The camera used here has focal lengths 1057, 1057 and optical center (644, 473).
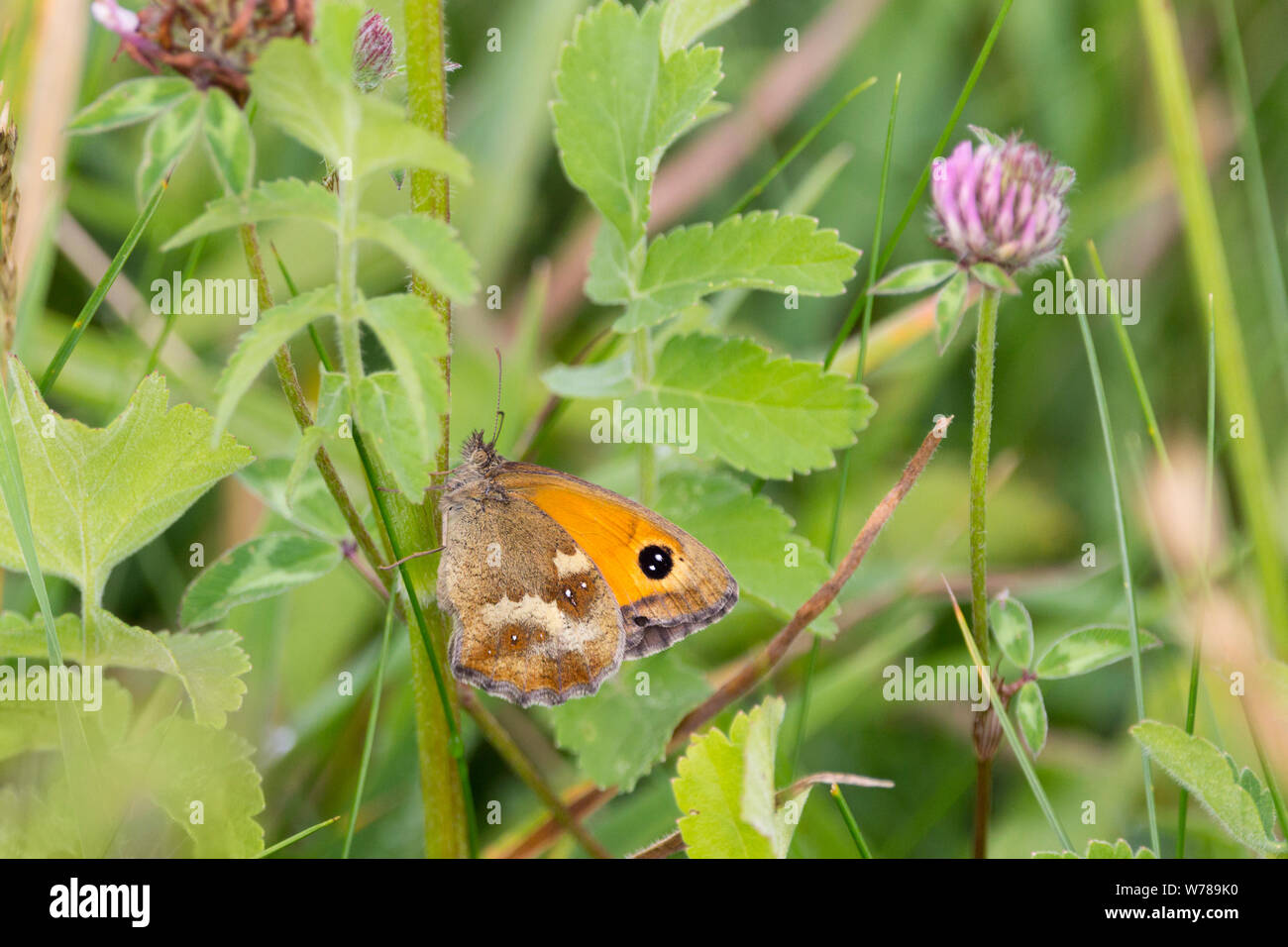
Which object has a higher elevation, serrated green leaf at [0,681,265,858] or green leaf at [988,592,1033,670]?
green leaf at [988,592,1033,670]

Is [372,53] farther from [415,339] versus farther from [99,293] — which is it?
[99,293]

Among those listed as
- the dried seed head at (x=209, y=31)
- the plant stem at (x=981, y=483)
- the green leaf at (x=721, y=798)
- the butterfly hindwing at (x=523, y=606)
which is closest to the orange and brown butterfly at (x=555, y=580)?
the butterfly hindwing at (x=523, y=606)

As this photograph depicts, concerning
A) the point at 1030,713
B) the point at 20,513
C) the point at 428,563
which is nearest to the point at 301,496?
the point at 428,563

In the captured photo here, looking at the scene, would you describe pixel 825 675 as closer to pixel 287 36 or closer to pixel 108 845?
pixel 108 845

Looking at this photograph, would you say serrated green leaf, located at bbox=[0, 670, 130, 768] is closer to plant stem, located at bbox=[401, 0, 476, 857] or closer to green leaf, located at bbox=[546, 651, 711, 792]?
plant stem, located at bbox=[401, 0, 476, 857]

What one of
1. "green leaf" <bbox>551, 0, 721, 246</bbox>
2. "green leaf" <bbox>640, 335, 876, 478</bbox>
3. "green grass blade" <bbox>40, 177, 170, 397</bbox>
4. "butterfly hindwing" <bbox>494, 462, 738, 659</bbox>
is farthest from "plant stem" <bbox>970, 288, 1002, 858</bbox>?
"green grass blade" <bbox>40, 177, 170, 397</bbox>
